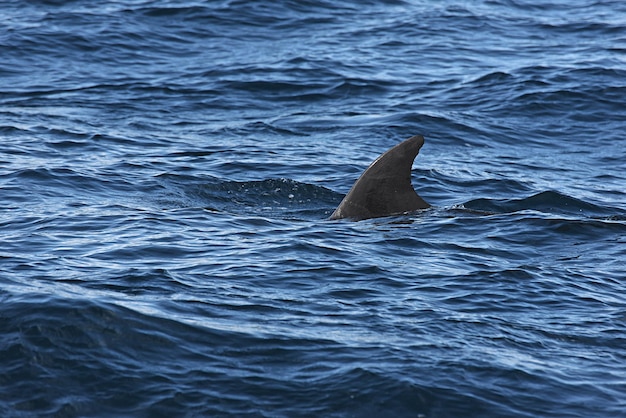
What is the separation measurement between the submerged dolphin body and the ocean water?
0.24 meters

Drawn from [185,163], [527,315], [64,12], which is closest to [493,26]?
[64,12]

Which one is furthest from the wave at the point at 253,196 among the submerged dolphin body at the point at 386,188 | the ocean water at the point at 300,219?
the submerged dolphin body at the point at 386,188

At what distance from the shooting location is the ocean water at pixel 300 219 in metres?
7.82

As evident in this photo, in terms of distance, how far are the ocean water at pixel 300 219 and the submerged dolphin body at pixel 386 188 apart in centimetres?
24

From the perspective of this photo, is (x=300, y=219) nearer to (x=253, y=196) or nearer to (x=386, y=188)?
(x=386, y=188)

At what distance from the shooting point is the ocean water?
25.7 ft

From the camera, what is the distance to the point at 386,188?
12039mm

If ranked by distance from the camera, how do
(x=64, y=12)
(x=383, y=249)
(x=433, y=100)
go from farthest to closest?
(x=64, y=12)
(x=433, y=100)
(x=383, y=249)

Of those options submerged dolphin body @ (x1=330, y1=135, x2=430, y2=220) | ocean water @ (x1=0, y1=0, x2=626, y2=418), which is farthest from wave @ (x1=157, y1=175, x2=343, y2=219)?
submerged dolphin body @ (x1=330, y1=135, x2=430, y2=220)

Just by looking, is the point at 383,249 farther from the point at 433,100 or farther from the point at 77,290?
the point at 433,100

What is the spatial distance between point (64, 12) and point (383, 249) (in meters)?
17.0

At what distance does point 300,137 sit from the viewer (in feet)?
57.5

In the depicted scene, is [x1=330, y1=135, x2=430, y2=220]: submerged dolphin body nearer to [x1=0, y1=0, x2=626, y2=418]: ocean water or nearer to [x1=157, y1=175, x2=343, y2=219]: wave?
[x1=0, y1=0, x2=626, y2=418]: ocean water

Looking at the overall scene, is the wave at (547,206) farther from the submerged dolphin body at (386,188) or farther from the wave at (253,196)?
the wave at (253,196)
